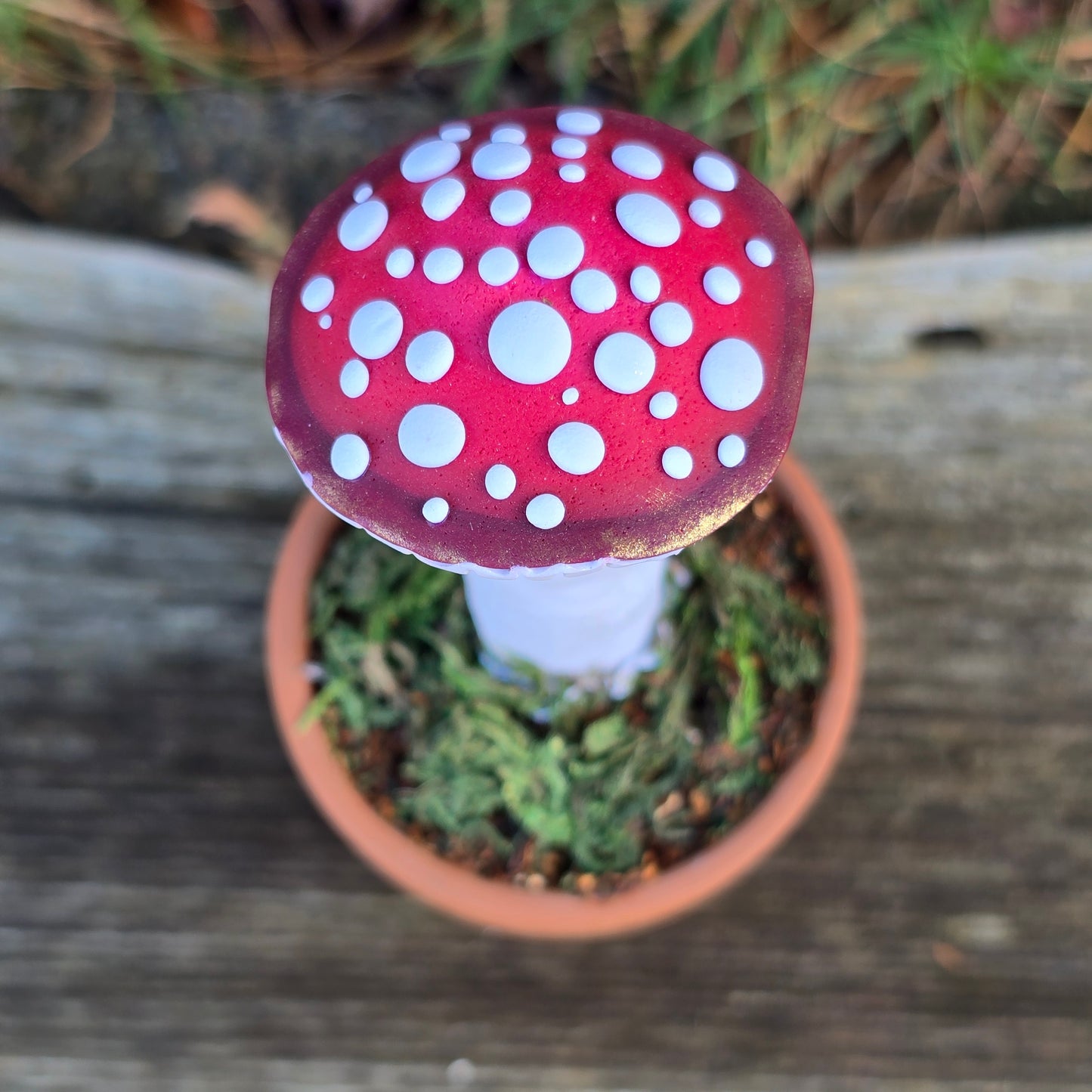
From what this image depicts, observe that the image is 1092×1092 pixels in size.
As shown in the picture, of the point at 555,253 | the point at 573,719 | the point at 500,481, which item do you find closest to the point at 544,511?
the point at 500,481

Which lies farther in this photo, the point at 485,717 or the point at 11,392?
the point at 11,392

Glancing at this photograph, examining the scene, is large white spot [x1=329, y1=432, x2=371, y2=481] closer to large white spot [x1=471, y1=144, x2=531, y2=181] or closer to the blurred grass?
large white spot [x1=471, y1=144, x2=531, y2=181]

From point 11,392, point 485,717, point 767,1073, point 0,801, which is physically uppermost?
point 11,392

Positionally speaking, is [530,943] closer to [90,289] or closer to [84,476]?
[84,476]

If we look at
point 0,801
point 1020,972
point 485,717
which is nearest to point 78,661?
point 0,801

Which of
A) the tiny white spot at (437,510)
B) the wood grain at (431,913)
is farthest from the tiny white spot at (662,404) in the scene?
the wood grain at (431,913)

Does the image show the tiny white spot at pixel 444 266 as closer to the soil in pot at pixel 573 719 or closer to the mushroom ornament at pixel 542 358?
the mushroom ornament at pixel 542 358

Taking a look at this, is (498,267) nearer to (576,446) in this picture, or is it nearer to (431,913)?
(576,446)
